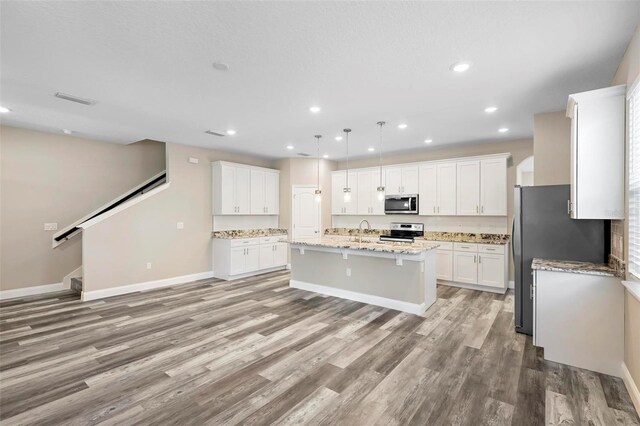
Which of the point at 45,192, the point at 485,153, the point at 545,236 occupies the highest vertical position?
the point at 485,153

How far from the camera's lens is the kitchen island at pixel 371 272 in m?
4.26

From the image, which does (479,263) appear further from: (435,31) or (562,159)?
(435,31)

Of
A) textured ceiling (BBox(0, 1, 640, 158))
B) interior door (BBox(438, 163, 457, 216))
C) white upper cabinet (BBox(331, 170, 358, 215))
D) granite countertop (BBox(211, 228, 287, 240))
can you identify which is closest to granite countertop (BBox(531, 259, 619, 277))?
textured ceiling (BBox(0, 1, 640, 158))

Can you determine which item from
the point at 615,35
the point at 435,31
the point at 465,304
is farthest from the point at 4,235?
the point at 615,35

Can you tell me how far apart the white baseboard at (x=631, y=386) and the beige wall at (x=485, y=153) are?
3227mm

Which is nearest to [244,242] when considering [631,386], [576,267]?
[576,267]

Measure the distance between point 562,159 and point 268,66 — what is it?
3.76m

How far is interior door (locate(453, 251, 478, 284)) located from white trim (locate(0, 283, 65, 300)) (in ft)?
24.2

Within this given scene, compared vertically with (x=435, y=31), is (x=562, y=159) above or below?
below

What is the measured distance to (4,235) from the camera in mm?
4984

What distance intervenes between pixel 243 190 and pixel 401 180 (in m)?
3.56

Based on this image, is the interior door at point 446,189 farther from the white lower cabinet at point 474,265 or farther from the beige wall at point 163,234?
the beige wall at point 163,234

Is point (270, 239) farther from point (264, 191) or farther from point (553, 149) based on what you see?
point (553, 149)

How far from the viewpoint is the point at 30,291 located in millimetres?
5242
